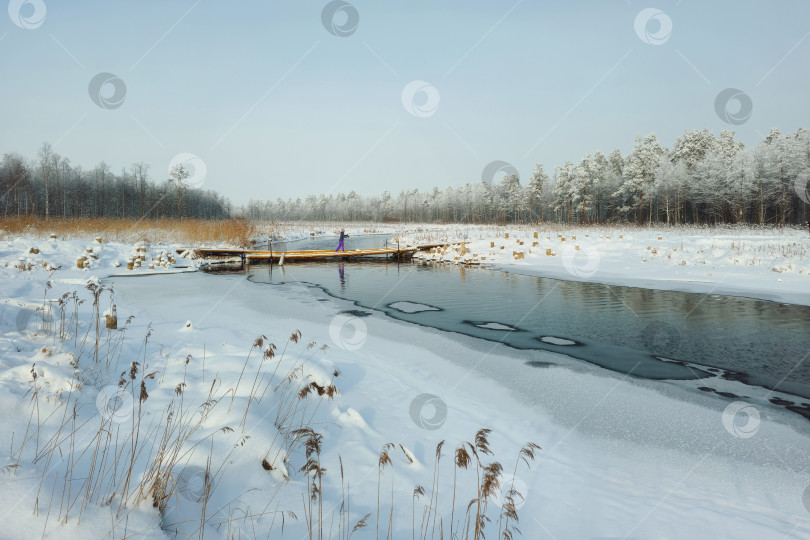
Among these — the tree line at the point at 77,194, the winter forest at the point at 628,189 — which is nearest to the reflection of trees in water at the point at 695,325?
the winter forest at the point at 628,189

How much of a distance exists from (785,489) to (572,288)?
12.9 m

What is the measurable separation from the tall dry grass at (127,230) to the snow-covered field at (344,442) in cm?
2155

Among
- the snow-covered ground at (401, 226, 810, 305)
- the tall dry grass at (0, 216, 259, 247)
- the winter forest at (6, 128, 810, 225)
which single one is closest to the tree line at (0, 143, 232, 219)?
the winter forest at (6, 128, 810, 225)

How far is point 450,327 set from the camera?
10.2 m

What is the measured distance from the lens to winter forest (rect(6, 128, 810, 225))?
169 feet

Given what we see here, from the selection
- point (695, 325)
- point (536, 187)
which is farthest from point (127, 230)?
point (536, 187)

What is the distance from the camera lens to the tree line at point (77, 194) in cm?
6556

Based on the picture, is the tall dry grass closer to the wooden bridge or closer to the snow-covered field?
the wooden bridge

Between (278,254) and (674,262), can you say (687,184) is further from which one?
(278,254)

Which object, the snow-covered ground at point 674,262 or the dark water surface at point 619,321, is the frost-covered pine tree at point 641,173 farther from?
the dark water surface at point 619,321

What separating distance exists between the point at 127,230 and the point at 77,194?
212 feet

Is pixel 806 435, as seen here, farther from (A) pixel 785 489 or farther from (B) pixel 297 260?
(B) pixel 297 260

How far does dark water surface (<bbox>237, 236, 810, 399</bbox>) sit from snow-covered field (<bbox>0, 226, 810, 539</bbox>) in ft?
4.78

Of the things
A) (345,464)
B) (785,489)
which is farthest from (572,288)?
(345,464)
